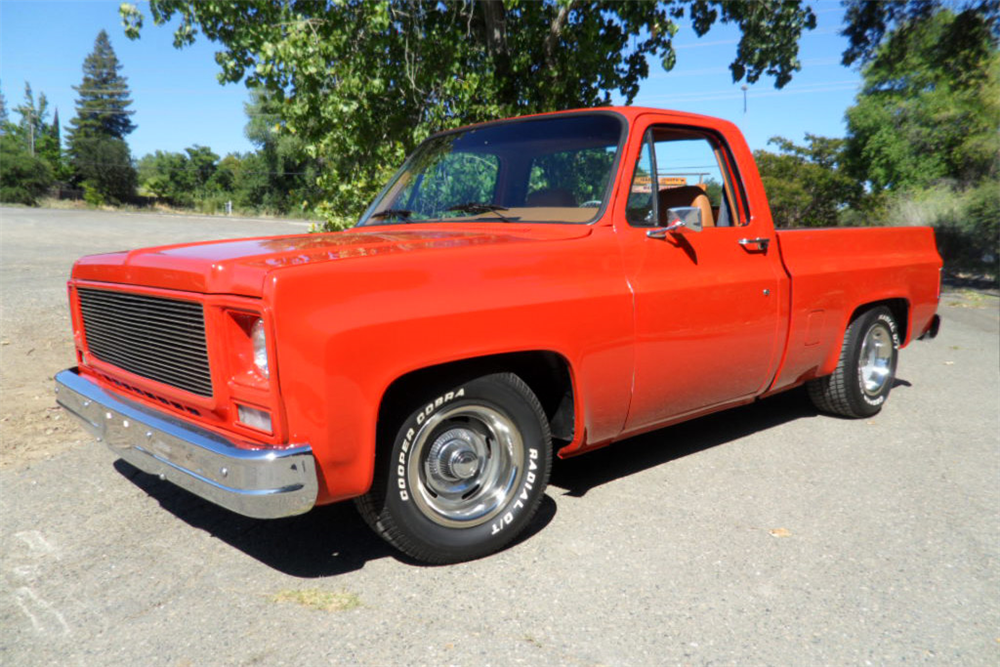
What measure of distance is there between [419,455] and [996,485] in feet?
10.8

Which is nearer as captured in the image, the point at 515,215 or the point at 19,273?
the point at 515,215

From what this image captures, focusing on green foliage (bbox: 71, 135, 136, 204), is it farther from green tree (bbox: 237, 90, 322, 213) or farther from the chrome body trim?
the chrome body trim

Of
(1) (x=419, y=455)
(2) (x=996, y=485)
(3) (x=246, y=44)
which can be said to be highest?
(3) (x=246, y=44)

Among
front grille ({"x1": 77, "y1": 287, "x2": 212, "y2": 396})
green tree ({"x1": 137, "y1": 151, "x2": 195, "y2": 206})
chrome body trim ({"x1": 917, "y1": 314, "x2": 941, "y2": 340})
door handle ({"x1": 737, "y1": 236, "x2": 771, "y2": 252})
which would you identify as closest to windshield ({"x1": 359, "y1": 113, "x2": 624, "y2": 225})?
door handle ({"x1": 737, "y1": 236, "x2": 771, "y2": 252})

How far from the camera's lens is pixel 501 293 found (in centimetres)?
327

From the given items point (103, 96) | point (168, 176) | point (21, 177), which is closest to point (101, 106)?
point (103, 96)

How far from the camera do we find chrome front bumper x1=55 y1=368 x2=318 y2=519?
2.71m

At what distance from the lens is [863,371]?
18.9 feet

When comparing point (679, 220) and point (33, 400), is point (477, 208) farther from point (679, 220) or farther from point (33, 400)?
point (33, 400)

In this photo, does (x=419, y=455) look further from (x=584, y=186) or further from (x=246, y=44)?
(x=246, y=44)

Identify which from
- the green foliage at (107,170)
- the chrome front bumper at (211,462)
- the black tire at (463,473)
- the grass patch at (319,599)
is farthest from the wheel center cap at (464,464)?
the green foliage at (107,170)

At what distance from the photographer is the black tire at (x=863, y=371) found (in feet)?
17.8

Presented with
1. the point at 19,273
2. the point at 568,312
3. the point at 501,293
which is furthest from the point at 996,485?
the point at 19,273

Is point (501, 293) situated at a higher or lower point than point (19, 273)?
higher
